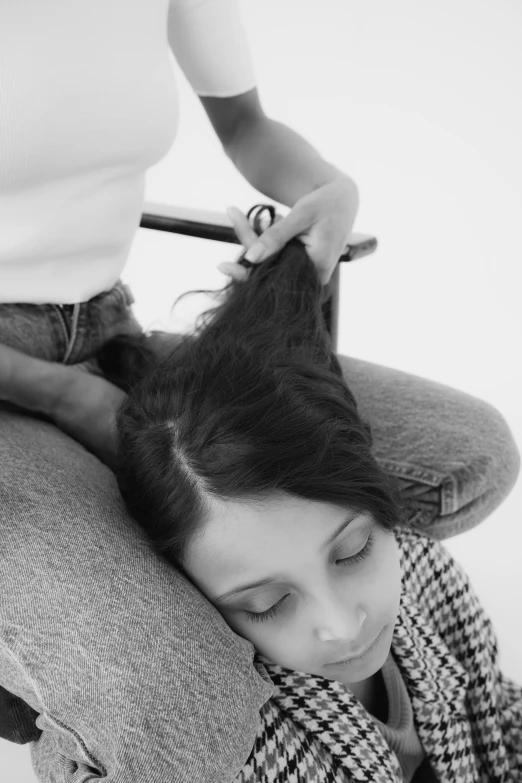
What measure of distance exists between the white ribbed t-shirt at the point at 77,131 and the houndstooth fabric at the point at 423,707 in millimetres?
505

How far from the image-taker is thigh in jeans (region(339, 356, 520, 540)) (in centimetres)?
114

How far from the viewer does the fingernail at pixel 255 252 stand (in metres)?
1.17

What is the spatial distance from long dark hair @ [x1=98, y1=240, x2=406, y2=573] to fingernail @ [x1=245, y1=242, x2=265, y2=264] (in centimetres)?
19

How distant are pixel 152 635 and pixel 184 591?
0.21 feet

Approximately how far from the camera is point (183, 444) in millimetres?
850

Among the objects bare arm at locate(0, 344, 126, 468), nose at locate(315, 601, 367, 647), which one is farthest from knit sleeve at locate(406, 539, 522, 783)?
bare arm at locate(0, 344, 126, 468)

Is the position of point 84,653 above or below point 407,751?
above

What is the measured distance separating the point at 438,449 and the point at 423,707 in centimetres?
32

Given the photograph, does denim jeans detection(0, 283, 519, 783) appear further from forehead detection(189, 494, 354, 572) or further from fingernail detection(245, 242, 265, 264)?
fingernail detection(245, 242, 265, 264)

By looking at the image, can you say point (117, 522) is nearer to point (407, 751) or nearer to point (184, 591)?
point (184, 591)

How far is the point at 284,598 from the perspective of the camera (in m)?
0.83

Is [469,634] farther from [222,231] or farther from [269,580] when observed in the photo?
[222,231]

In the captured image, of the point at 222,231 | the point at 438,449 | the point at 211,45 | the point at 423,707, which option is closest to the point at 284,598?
the point at 423,707

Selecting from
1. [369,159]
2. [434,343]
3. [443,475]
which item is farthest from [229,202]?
[443,475]
